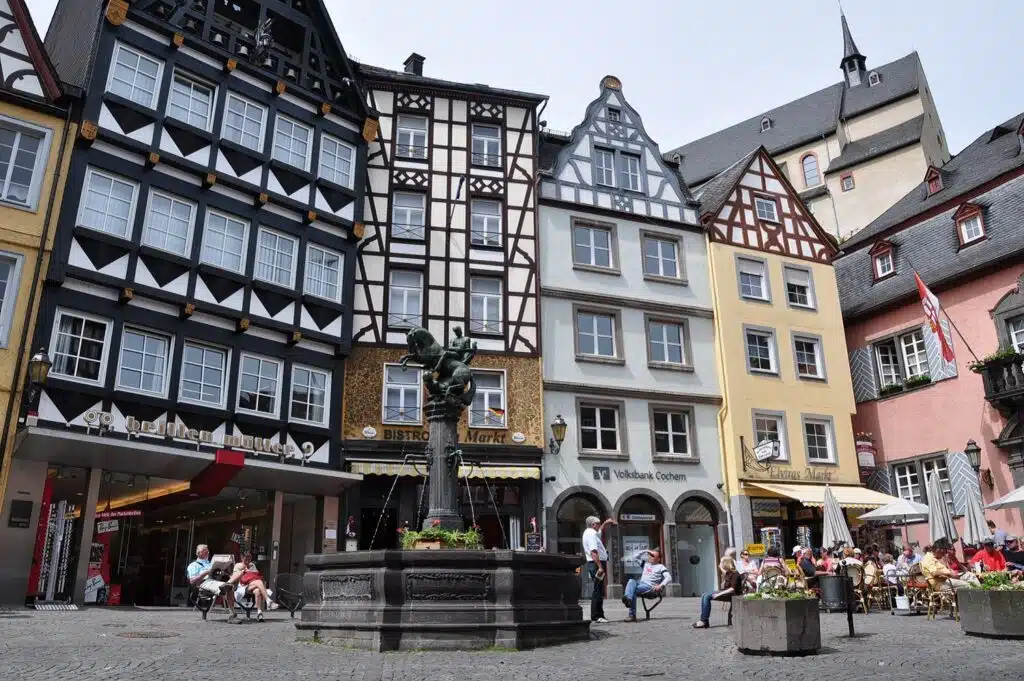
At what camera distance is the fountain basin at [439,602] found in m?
10.2

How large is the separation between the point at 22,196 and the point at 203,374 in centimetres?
509

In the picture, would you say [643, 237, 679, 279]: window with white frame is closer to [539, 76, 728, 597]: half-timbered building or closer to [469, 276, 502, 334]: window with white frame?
[539, 76, 728, 597]: half-timbered building

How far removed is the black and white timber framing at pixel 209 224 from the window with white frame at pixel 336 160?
6 centimetres

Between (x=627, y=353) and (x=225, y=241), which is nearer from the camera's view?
(x=225, y=241)

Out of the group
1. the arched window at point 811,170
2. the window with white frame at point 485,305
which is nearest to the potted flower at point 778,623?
the window with white frame at point 485,305

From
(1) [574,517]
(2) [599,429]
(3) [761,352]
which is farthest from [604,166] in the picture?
(1) [574,517]

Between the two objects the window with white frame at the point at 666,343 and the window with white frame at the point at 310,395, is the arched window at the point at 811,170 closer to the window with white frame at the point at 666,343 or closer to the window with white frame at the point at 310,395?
the window with white frame at the point at 666,343

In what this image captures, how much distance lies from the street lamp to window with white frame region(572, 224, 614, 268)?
17.4 ft

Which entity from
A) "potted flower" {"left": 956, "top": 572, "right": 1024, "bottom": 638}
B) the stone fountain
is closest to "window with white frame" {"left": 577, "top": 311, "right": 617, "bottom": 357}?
the stone fountain

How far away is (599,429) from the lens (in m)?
25.3

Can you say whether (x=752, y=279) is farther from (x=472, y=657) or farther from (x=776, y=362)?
(x=472, y=657)

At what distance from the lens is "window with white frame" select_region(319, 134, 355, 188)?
920 inches

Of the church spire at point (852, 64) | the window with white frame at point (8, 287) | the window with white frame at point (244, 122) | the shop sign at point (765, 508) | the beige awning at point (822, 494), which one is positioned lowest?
the shop sign at point (765, 508)

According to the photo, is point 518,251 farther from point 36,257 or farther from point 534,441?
point 36,257
